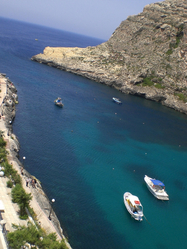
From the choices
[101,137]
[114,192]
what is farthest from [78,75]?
[114,192]

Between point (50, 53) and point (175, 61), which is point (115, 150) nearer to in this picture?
point (175, 61)

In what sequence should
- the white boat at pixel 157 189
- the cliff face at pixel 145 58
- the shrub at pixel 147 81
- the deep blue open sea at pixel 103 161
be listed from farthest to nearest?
the shrub at pixel 147 81, the cliff face at pixel 145 58, the white boat at pixel 157 189, the deep blue open sea at pixel 103 161

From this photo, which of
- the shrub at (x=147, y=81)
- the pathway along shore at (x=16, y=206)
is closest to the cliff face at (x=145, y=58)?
the shrub at (x=147, y=81)

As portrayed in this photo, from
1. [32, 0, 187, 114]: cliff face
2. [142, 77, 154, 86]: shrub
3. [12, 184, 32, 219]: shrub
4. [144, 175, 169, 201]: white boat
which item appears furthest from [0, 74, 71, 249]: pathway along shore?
[142, 77, 154, 86]: shrub

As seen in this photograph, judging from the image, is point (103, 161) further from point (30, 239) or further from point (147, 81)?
point (147, 81)

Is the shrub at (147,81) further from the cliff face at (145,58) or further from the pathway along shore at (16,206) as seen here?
the pathway along shore at (16,206)

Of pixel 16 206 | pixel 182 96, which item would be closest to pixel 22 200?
pixel 16 206

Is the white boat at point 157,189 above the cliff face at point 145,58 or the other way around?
the other way around
